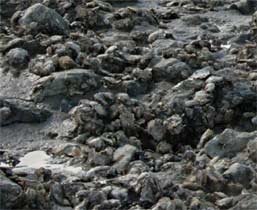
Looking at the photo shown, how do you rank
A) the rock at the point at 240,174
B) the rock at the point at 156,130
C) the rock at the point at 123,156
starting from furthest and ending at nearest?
the rock at the point at 156,130, the rock at the point at 123,156, the rock at the point at 240,174

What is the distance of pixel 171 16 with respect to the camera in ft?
32.2

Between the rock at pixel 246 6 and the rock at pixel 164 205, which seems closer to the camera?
the rock at pixel 164 205

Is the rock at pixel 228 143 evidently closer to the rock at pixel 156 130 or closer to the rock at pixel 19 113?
the rock at pixel 156 130

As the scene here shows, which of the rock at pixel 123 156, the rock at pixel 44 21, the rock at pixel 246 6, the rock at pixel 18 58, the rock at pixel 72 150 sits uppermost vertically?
the rock at pixel 44 21

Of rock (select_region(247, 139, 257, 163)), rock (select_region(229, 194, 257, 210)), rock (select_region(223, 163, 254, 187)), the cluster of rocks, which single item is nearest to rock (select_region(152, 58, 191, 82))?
the cluster of rocks

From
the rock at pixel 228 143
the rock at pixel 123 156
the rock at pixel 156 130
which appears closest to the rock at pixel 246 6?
the rock at pixel 156 130

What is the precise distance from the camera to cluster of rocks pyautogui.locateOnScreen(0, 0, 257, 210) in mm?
4871

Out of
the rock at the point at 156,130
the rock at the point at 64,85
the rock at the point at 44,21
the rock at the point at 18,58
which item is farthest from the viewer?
the rock at the point at 44,21

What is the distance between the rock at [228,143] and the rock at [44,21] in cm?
346

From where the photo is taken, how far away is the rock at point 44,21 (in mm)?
8320

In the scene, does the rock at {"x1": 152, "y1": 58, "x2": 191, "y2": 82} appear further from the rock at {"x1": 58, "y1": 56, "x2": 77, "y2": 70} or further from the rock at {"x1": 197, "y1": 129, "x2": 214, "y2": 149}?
the rock at {"x1": 197, "y1": 129, "x2": 214, "y2": 149}

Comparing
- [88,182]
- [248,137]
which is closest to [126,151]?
[88,182]

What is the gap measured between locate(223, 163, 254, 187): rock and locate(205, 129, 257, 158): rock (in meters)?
0.40

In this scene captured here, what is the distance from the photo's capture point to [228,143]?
561 centimetres
